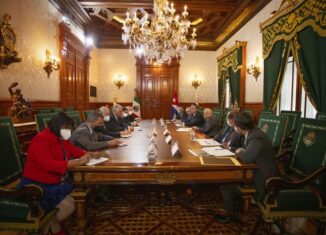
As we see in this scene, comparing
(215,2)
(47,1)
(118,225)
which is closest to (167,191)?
(118,225)

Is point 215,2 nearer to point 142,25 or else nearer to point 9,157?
point 142,25

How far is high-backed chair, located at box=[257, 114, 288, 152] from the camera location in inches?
112

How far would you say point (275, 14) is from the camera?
4359 millimetres

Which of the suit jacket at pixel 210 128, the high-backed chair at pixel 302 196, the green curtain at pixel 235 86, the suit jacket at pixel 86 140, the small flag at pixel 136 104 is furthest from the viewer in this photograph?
the small flag at pixel 136 104

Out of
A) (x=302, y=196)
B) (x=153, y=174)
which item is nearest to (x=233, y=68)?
(x=302, y=196)

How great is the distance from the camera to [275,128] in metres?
2.98

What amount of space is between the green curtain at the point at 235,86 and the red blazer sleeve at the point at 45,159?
235 inches

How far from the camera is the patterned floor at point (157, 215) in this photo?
7.13ft

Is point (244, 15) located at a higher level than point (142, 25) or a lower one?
higher

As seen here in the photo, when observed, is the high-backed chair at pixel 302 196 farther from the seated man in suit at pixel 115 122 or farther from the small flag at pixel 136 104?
the small flag at pixel 136 104

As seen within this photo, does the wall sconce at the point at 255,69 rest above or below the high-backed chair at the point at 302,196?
above

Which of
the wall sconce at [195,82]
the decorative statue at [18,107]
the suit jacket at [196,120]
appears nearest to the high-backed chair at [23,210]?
the decorative statue at [18,107]

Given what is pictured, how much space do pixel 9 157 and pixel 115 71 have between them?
26.4 ft

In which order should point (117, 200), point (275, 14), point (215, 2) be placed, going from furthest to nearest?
1. point (215, 2)
2. point (275, 14)
3. point (117, 200)
